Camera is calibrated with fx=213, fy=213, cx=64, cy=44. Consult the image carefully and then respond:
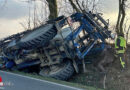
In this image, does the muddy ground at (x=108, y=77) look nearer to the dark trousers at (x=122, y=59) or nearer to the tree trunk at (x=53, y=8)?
the dark trousers at (x=122, y=59)

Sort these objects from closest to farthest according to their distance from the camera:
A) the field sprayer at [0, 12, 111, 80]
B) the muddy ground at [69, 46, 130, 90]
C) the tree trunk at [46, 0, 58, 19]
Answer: the muddy ground at [69, 46, 130, 90], the field sprayer at [0, 12, 111, 80], the tree trunk at [46, 0, 58, 19]

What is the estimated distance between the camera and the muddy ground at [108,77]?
685cm

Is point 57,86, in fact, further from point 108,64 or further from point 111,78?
point 108,64

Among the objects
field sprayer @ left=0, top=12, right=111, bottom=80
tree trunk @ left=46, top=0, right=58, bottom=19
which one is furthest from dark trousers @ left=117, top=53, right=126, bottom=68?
tree trunk @ left=46, top=0, right=58, bottom=19

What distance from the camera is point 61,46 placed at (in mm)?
8125

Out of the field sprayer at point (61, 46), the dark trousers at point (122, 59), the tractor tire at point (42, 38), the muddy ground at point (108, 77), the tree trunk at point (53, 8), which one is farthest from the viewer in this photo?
the tree trunk at point (53, 8)

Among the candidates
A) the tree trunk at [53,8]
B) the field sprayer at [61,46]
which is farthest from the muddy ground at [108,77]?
the tree trunk at [53,8]

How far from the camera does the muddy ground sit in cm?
685

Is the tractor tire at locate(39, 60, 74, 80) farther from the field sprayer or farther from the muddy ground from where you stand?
the muddy ground

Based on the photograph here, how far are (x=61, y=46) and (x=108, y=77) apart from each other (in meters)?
2.08

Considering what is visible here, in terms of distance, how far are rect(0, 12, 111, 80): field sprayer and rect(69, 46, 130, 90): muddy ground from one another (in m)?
0.43

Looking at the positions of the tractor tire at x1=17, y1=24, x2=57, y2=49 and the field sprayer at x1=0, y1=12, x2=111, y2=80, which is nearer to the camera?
the tractor tire at x1=17, y1=24, x2=57, y2=49

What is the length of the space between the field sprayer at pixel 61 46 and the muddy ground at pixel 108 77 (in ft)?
1.41

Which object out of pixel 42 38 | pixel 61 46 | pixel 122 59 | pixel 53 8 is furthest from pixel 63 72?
pixel 53 8
